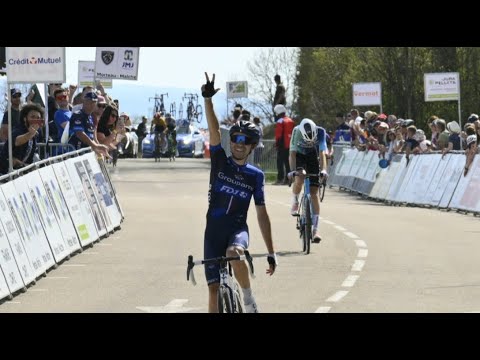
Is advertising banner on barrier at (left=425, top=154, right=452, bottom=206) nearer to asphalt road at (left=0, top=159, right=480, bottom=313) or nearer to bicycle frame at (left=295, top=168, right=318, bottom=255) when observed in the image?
asphalt road at (left=0, top=159, right=480, bottom=313)

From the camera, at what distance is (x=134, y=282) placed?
16.9 m

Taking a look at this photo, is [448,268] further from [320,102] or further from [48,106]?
[320,102]

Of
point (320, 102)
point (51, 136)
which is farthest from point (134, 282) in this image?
point (320, 102)

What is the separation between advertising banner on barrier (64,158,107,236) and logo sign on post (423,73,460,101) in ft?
63.0

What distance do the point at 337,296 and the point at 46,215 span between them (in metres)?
4.44

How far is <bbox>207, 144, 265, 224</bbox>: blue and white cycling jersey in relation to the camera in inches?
463

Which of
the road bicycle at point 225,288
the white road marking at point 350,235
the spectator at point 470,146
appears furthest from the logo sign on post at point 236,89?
the road bicycle at point 225,288

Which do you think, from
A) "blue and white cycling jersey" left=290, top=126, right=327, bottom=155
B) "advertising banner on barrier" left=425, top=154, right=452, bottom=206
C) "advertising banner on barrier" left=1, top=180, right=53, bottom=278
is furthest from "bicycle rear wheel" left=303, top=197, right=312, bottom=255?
"advertising banner on barrier" left=425, top=154, right=452, bottom=206

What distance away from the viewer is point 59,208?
19.3 meters

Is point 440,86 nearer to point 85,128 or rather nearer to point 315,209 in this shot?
point 85,128

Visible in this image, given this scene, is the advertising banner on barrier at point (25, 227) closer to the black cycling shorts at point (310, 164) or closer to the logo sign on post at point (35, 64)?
the black cycling shorts at point (310, 164)

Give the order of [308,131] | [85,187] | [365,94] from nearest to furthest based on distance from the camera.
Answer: [308,131]
[85,187]
[365,94]

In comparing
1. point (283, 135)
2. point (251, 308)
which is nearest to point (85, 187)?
point (251, 308)

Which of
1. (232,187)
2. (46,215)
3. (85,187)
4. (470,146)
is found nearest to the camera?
(232,187)
